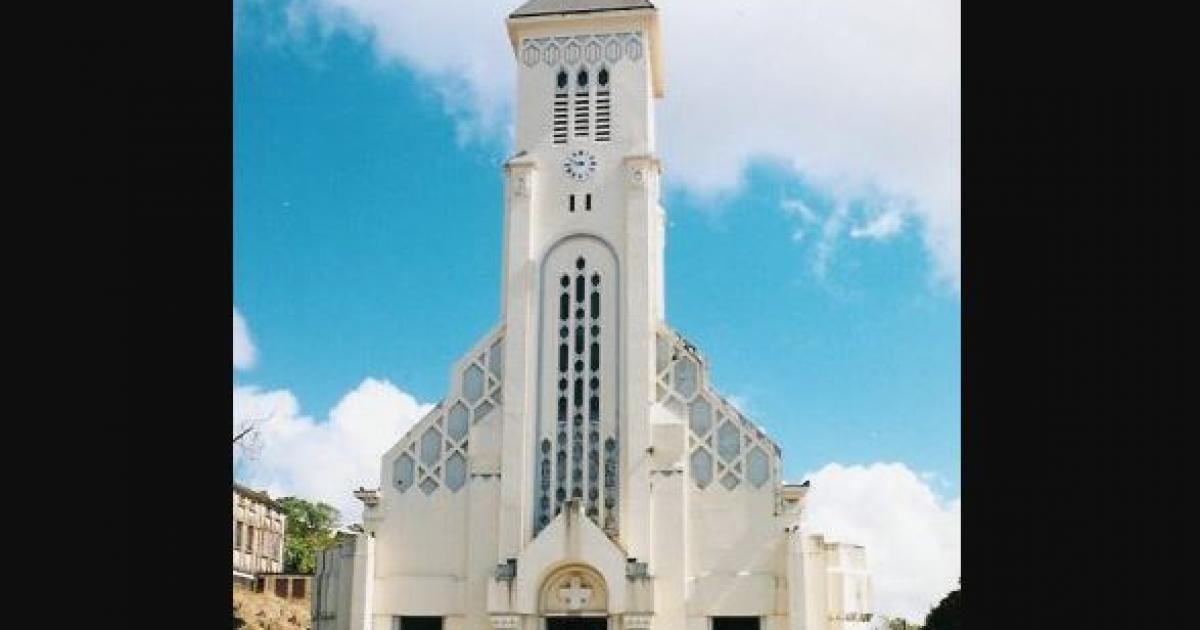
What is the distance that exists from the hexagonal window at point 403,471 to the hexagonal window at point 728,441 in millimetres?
8830

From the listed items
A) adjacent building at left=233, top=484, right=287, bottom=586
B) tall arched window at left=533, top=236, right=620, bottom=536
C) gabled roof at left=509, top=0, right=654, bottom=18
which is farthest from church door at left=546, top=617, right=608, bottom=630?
adjacent building at left=233, top=484, right=287, bottom=586

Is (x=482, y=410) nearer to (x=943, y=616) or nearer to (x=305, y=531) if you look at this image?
(x=943, y=616)

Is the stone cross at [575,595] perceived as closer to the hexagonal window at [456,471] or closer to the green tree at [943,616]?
the hexagonal window at [456,471]

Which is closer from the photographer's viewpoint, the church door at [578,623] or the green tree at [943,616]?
the church door at [578,623]

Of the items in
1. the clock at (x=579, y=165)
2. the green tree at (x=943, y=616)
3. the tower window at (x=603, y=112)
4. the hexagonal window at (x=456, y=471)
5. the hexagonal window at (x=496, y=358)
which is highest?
the tower window at (x=603, y=112)

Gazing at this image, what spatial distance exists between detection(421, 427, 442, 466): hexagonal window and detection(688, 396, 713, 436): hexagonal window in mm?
7306

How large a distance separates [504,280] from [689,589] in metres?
10.5

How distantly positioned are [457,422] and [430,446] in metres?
1.04

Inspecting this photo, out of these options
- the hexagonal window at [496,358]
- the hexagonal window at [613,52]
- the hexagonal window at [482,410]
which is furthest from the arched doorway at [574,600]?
the hexagonal window at [613,52]

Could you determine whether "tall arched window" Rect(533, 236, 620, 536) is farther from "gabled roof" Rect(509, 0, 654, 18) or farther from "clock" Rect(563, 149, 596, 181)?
"gabled roof" Rect(509, 0, 654, 18)

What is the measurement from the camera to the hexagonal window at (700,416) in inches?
1226

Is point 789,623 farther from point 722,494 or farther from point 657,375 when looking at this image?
point 657,375

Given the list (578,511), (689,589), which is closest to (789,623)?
(689,589)

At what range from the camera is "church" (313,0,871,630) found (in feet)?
96.1
